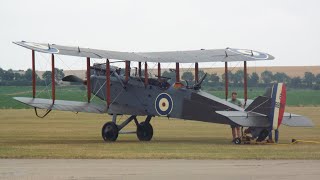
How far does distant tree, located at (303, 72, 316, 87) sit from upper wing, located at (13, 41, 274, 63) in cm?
6988

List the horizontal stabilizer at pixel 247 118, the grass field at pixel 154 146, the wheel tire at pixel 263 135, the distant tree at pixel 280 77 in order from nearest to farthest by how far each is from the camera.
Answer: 1. the grass field at pixel 154 146
2. the horizontal stabilizer at pixel 247 118
3. the wheel tire at pixel 263 135
4. the distant tree at pixel 280 77

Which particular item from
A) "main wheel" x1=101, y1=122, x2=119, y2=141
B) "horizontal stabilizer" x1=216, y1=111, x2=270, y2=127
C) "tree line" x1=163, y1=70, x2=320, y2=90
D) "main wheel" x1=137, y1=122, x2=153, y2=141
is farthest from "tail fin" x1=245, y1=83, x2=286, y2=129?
"tree line" x1=163, y1=70, x2=320, y2=90

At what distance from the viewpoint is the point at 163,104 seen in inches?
1018

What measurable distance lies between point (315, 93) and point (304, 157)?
70245 millimetres

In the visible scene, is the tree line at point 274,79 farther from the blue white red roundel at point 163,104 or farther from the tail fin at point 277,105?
the tail fin at point 277,105

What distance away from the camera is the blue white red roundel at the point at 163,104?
25688 mm

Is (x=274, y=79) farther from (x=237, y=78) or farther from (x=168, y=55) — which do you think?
(x=168, y=55)

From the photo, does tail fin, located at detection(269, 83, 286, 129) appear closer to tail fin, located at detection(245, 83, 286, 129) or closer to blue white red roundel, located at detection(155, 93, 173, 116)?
tail fin, located at detection(245, 83, 286, 129)

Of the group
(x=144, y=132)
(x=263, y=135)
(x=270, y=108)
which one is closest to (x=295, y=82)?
(x=144, y=132)

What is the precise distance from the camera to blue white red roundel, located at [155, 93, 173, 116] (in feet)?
84.3

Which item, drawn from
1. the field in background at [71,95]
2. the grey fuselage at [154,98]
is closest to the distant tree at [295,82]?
the field in background at [71,95]

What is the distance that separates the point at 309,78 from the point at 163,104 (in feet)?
259

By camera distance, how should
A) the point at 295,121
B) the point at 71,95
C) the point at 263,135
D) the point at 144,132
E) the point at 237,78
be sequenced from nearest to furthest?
the point at 263,135
the point at 295,121
the point at 144,132
the point at 71,95
the point at 237,78
